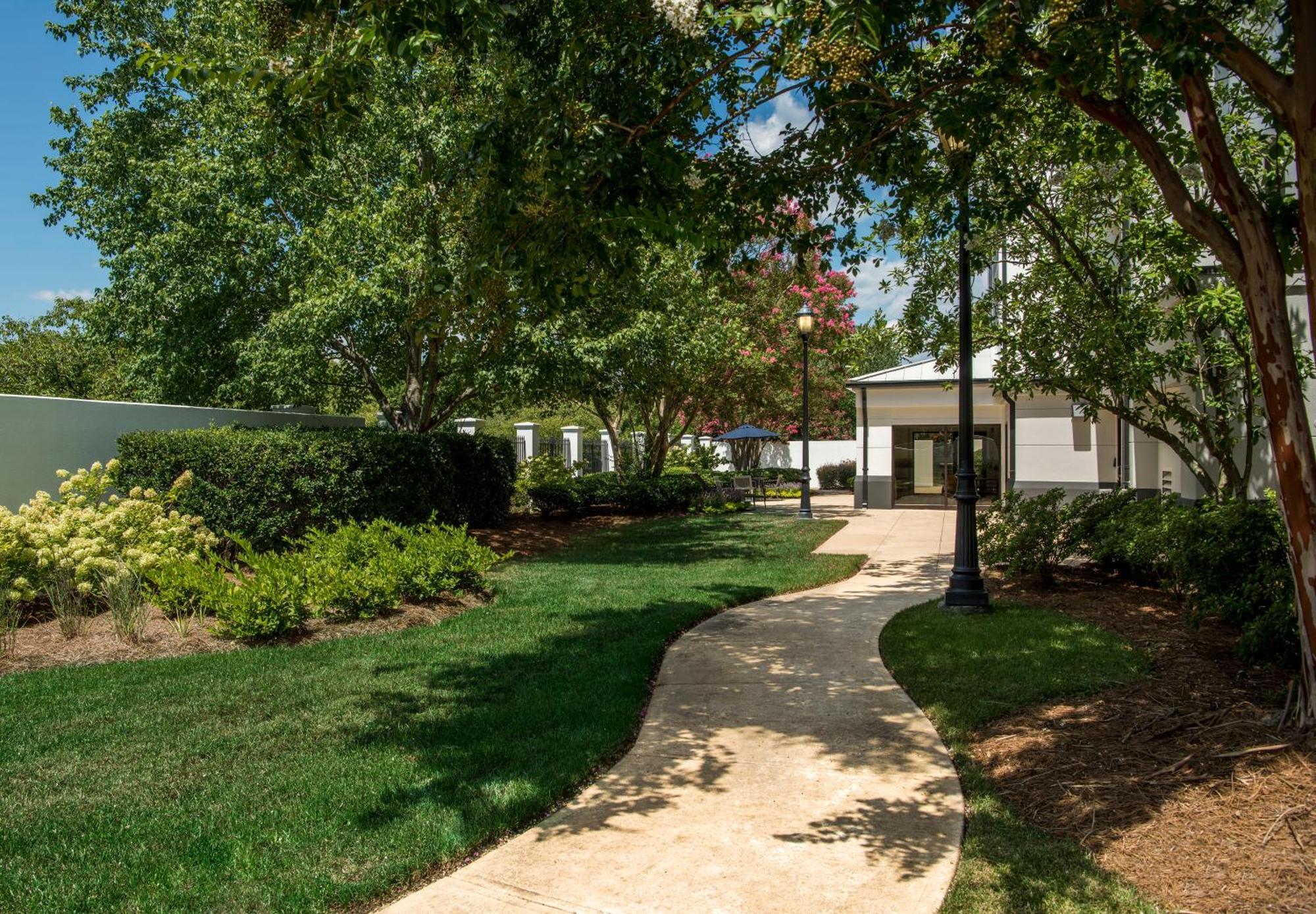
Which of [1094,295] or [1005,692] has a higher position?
[1094,295]

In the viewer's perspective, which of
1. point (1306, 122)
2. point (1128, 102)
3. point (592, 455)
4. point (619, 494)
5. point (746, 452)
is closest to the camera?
point (1306, 122)

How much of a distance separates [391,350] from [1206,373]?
1148 centimetres

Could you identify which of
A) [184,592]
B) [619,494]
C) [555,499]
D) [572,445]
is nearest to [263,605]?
[184,592]

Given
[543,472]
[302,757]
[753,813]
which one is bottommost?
[753,813]

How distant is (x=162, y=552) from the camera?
8.88 metres

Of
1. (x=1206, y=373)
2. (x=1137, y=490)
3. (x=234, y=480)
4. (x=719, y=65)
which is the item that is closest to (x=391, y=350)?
(x=234, y=480)

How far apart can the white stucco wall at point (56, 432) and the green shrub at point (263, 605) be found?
4401mm

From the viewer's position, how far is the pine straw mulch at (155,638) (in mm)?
7305

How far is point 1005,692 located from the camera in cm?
623

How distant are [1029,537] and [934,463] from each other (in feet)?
49.4

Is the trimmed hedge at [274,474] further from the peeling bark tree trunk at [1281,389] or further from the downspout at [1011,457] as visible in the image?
the downspout at [1011,457]

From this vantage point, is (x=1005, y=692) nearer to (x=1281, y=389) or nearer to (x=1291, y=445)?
(x=1291, y=445)

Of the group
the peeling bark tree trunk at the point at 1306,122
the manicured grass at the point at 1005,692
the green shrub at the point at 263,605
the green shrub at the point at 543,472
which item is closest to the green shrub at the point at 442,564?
the green shrub at the point at 263,605

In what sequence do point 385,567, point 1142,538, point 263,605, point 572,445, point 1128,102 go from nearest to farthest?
point 1128,102, point 263,605, point 1142,538, point 385,567, point 572,445
